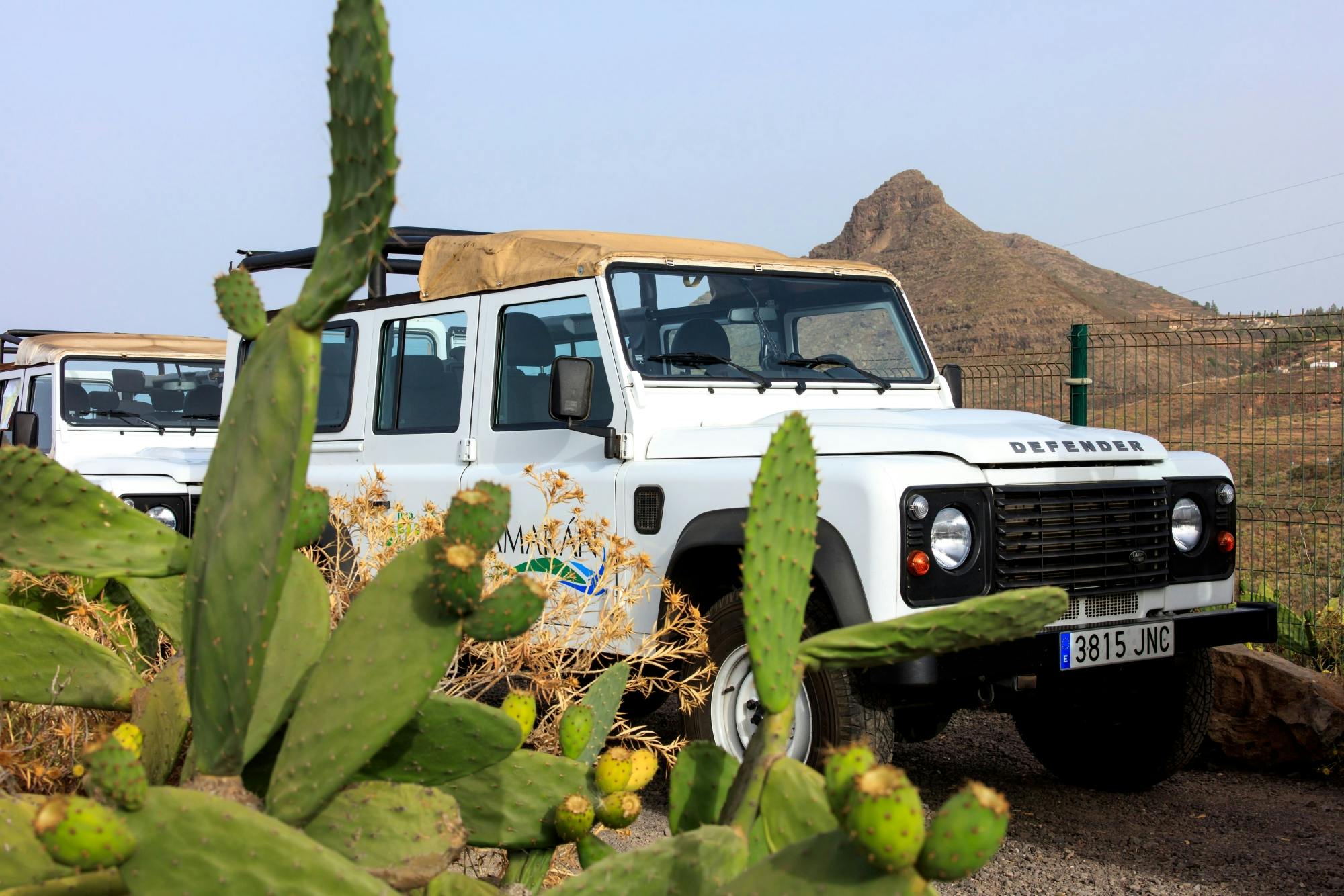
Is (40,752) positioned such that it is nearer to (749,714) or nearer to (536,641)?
(536,641)

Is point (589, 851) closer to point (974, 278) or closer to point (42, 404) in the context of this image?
point (42, 404)

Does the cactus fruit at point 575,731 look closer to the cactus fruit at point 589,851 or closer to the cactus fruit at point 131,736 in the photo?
the cactus fruit at point 589,851

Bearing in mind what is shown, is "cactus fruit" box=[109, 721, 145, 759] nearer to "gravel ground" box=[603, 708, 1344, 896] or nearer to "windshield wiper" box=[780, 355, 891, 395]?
"gravel ground" box=[603, 708, 1344, 896]

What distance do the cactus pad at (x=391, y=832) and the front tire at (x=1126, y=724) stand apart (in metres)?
3.34

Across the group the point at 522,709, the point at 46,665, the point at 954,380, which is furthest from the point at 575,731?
the point at 954,380

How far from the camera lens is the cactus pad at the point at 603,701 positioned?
2.62m

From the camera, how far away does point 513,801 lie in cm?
221

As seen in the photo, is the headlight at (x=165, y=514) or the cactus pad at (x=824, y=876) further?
the headlight at (x=165, y=514)

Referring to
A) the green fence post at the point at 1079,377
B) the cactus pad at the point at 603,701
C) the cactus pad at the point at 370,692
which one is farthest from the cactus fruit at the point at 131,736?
the green fence post at the point at 1079,377

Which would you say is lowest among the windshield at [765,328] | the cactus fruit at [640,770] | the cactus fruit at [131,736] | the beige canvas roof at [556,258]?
the cactus fruit at [640,770]

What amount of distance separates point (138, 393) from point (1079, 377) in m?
6.49

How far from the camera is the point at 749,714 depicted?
431 cm

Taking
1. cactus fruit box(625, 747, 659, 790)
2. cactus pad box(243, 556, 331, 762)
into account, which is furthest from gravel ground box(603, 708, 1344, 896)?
cactus pad box(243, 556, 331, 762)

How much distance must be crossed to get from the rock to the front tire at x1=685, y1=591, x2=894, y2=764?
256 cm
